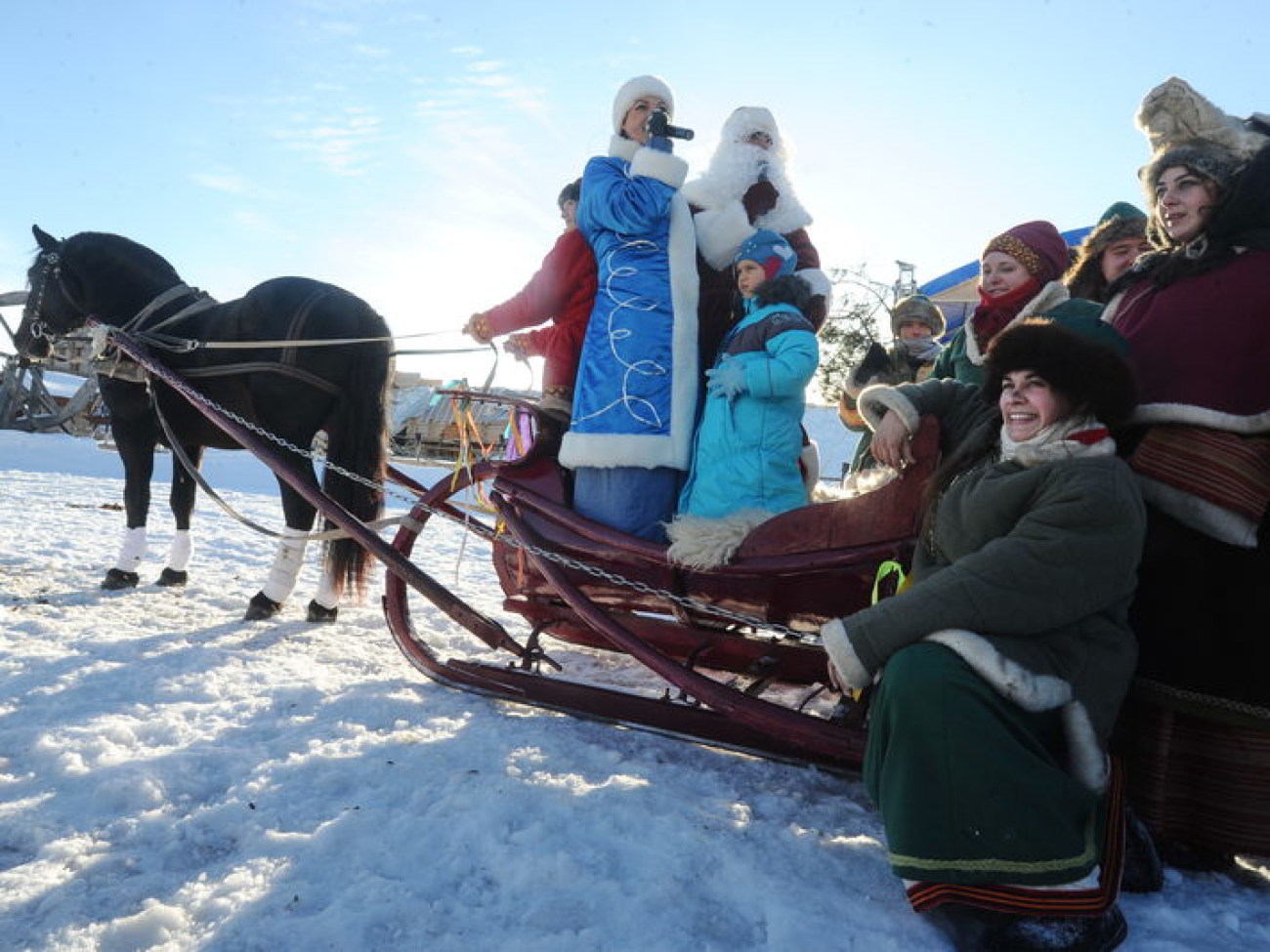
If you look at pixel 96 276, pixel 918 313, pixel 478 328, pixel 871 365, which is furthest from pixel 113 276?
pixel 918 313

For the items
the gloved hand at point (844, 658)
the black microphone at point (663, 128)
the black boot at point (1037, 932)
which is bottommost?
the black boot at point (1037, 932)

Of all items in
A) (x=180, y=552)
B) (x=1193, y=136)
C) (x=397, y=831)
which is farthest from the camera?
(x=180, y=552)

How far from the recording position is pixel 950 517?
5.52ft

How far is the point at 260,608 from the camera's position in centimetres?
406

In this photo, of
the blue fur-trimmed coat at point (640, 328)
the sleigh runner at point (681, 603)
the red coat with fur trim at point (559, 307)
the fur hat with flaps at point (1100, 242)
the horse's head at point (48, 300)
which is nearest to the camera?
the sleigh runner at point (681, 603)

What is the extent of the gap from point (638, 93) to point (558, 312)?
0.83 meters

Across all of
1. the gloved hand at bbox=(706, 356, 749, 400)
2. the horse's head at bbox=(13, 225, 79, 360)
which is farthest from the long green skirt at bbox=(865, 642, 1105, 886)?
the horse's head at bbox=(13, 225, 79, 360)

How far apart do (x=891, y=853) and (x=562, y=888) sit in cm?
63

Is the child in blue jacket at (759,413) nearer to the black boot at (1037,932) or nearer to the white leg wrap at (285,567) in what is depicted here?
the black boot at (1037,932)

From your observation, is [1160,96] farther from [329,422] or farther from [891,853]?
[329,422]

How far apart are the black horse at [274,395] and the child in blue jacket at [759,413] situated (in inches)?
78.8

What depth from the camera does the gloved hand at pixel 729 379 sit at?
91.5 inches

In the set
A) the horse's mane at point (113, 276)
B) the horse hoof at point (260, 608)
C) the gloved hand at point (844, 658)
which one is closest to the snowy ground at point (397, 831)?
the gloved hand at point (844, 658)

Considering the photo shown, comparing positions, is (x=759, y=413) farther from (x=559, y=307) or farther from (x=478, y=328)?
(x=478, y=328)
